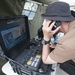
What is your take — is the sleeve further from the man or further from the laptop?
the laptop

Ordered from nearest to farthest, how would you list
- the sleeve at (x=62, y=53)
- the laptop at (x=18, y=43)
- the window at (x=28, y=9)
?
1. the sleeve at (x=62, y=53)
2. the laptop at (x=18, y=43)
3. the window at (x=28, y=9)

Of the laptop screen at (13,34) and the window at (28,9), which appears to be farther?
the window at (28,9)

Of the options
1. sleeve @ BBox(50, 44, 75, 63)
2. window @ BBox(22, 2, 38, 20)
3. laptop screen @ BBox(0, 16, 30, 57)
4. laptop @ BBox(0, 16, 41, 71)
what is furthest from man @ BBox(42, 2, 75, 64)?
window @ BBox(22, 2, 38, 20)

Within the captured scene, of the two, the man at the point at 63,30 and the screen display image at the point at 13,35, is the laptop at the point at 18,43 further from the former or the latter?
the man at the point at 63,30

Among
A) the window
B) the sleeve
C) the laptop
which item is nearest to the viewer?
the sleeve

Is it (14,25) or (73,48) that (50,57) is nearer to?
(73,48)

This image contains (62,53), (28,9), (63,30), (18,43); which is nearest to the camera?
(62,53)

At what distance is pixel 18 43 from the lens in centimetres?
128

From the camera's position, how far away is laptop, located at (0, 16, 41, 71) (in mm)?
1029

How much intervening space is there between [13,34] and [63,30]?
0.45 metres

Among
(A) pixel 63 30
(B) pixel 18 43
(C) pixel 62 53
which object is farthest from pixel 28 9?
(C) pixel 62 53

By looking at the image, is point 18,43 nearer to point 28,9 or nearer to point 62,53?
point 62,53

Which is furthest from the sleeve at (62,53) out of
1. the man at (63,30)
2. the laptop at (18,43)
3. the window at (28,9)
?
the window at (28,9)

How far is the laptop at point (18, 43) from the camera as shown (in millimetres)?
1029
